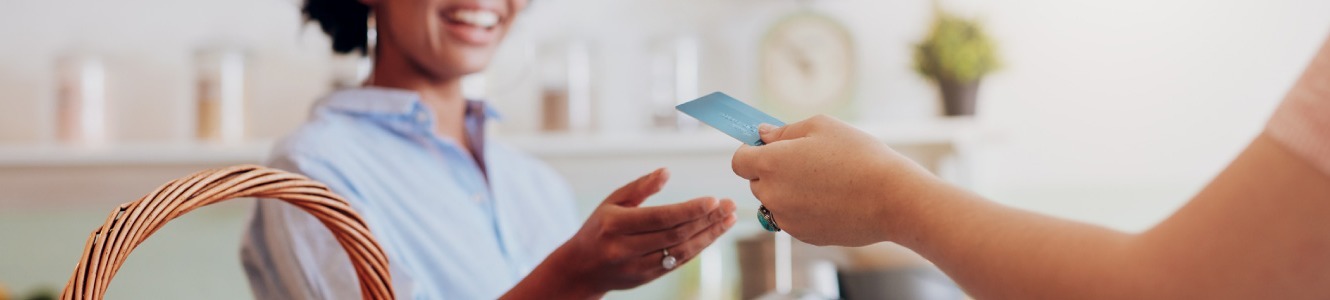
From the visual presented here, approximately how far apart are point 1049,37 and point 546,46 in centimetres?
99

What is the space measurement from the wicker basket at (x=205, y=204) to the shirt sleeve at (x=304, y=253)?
0.73 feet

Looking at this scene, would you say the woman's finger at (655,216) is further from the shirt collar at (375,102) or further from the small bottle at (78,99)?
the small bottle at (78,99)

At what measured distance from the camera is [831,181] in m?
0.78

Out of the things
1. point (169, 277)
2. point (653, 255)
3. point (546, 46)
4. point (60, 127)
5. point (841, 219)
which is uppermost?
point (841, 219)

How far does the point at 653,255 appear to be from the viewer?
1017 mm

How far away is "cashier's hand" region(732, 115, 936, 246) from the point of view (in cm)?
74

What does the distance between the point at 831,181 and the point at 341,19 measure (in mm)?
899

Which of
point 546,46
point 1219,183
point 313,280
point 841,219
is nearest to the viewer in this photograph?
point 1219,183

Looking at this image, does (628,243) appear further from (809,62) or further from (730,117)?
(809,62)

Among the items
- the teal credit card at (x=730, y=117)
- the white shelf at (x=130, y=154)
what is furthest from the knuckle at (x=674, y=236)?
the white shelf at (x=130, y=154)

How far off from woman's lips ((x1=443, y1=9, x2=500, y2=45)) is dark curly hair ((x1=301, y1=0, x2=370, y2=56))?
0.49 ft

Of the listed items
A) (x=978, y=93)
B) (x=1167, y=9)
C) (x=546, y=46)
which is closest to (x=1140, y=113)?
(x=1167, y=9)

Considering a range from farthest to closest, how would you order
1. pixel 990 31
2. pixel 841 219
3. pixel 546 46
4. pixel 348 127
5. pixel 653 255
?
1. pixel 546 46
2. pixel 990 31
3. pixel 348 127
4. pixel 653 255
5. pixel 841 219

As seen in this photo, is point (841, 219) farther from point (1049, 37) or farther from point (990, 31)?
point (1049, 37)
